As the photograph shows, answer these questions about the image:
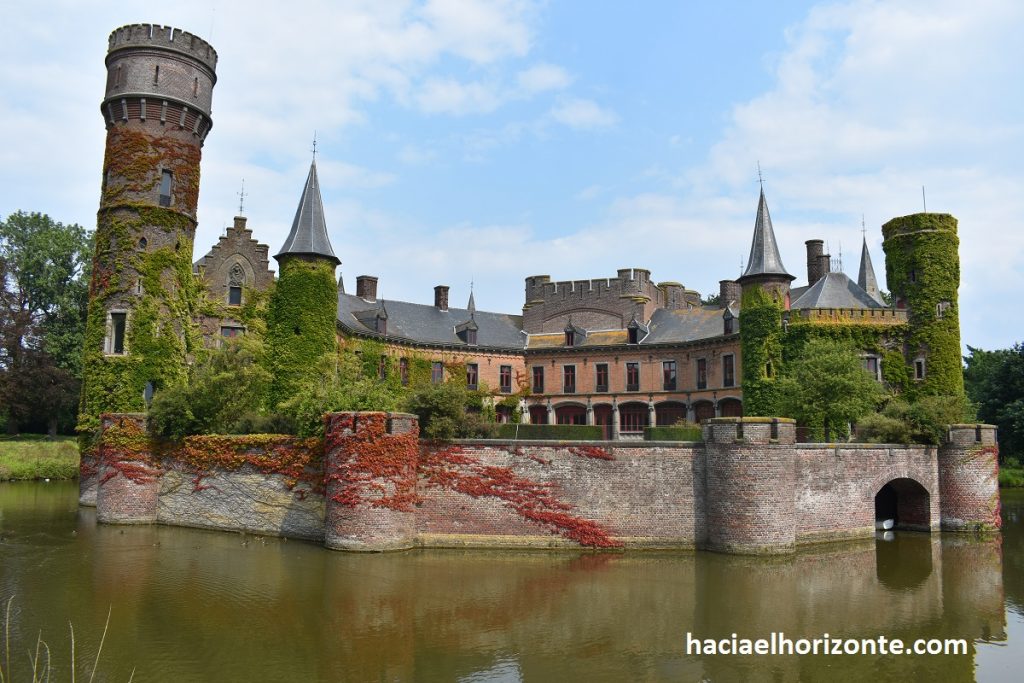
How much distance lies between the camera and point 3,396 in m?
41.8

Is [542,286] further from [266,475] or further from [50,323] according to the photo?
[50,323]

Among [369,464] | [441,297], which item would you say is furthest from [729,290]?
[369,464]

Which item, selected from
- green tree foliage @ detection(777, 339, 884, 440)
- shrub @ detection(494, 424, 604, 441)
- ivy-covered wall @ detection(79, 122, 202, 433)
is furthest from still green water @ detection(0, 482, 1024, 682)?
ivy-covered wall @ detection(79, 122, 202, 433)

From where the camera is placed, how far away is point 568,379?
43.7 m

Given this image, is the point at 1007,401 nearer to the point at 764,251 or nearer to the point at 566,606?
the point at 764,251

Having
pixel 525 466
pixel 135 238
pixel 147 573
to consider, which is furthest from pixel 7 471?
pixel 525 466

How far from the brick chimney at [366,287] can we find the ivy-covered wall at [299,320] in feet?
36.2

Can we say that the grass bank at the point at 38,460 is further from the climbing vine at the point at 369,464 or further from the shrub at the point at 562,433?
the shrub at the point at 562,433

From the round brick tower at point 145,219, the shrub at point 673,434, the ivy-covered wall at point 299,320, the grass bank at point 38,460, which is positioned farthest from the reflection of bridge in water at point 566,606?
the grass bank at point 38,460

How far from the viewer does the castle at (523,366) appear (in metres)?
20.1

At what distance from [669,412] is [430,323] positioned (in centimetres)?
1464

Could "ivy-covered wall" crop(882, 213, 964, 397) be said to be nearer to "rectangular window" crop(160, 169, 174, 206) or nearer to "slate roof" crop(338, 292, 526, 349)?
"slate roof" crop(338, 292, 526, 349)

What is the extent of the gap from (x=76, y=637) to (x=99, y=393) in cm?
1698

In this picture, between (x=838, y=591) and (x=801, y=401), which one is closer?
(x=838, y=591)
